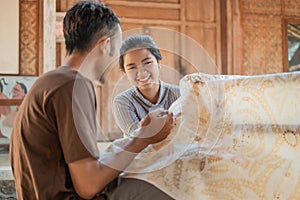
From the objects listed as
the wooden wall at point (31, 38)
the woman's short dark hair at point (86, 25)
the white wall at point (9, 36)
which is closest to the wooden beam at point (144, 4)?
the wooden wall at point (31, 38)

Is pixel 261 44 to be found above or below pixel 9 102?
above

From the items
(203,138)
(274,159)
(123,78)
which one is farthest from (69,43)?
(274,159)

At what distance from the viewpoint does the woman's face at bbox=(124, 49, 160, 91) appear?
1252mm

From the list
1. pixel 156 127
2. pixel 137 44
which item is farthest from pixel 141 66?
pixel 156 127

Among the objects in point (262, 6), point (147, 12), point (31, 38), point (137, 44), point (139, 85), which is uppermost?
point (262, 6)

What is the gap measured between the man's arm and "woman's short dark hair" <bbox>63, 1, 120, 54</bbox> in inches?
10.7

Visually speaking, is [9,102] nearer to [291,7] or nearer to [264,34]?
[264,34]

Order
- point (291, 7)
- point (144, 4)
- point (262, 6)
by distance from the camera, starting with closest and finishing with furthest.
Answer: point (144, 4), point (262, 6), point (291, 7)

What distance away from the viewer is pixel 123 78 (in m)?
1.26

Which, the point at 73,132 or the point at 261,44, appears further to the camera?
the point at 261,44

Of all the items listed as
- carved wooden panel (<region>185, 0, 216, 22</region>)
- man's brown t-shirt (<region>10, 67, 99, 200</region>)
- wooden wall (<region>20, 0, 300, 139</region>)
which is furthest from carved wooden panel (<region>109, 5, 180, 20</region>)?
man's brown t-shirt (<region>10, 67, 99, 200</region>)

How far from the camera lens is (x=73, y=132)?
0.94m

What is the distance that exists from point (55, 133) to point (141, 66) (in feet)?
1.26

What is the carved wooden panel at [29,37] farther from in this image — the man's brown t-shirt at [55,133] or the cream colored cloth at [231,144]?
the cream colored cloth at [231,144]
